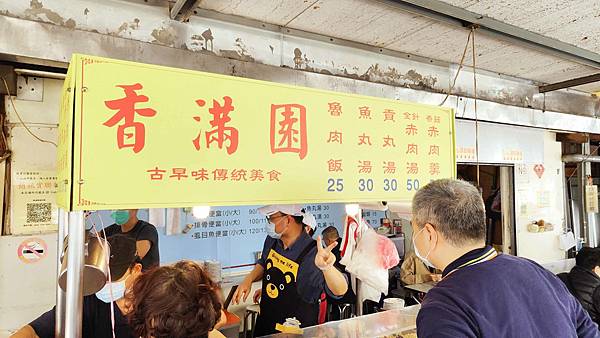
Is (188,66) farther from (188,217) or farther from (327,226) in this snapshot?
(327,226)

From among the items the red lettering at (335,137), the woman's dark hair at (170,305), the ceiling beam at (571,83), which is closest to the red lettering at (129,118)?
the woman's dark hair at (170,305)

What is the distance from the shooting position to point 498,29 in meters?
2.25

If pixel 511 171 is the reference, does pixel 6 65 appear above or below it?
above

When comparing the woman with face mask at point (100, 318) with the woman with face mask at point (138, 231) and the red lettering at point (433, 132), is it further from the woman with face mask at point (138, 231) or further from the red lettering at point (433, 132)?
the red lettering at point (433, 132)

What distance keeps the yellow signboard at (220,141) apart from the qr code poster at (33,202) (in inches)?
40.6

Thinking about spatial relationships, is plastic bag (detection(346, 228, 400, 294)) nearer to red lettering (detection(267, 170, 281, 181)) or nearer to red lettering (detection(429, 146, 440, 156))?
red lettering (detection(429, 146, 440, 156))

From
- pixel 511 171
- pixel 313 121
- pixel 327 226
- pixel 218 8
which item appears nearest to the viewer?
pixel 313 121

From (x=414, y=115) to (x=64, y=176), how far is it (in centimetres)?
153

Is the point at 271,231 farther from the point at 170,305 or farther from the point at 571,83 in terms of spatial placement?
the point at 571,83

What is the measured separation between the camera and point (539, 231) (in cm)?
414

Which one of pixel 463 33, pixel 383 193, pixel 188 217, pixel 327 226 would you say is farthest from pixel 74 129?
pixel 327 226

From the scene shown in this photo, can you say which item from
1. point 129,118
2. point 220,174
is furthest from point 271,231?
point 129,118

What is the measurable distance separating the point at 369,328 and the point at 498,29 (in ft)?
6.29

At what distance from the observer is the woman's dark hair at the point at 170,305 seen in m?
1.57
